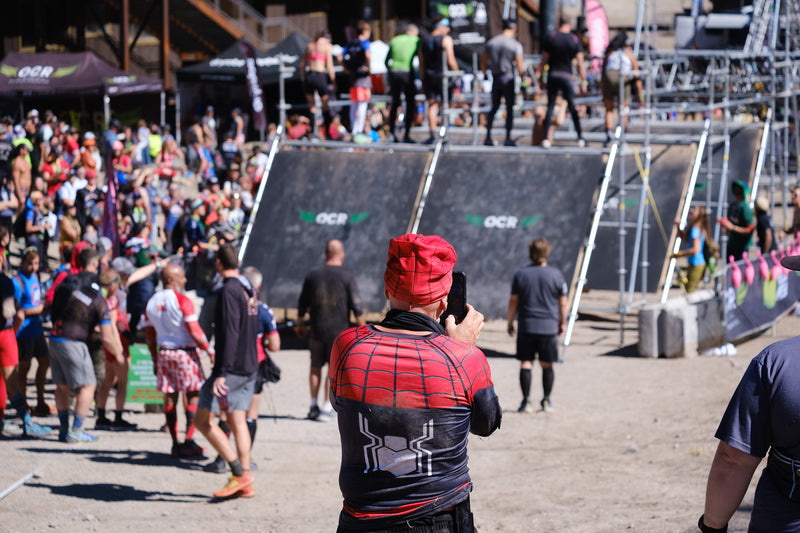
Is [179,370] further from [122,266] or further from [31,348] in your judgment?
[122,266]

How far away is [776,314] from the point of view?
15469 millimetres

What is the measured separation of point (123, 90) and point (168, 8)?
959 cm

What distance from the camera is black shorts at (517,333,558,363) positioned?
1062cm

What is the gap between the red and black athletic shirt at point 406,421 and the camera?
3797 millimetres

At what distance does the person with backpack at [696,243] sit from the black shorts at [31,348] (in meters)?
8.68

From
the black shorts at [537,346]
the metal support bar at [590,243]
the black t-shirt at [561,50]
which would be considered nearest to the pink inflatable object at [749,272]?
the metal support bar at [590,243]

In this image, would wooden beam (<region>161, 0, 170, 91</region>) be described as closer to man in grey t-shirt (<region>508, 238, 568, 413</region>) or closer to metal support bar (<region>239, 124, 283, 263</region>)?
metal support bar (<region>239, 124, 283, 263</region>)

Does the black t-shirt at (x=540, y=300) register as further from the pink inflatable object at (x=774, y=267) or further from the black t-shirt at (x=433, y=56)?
the black t-shirt at (x=433, y=56)

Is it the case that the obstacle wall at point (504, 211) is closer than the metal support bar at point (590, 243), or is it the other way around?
the metal support bar at point (590, 243)

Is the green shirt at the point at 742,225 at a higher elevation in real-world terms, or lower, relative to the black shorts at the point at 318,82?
lower

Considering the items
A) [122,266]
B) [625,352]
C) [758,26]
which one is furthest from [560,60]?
[758,26]

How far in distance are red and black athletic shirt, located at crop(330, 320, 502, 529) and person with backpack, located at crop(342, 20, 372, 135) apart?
45.6ft

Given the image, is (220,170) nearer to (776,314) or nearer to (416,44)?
(416,44)

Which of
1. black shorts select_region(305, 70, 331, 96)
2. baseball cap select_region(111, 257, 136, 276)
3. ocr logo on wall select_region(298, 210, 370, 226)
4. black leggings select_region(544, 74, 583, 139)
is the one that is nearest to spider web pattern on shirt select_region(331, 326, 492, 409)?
baseball cap select_region(111, 257, 136, 276)
